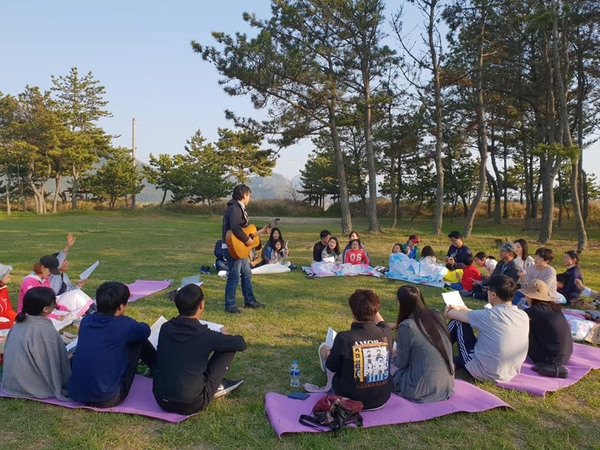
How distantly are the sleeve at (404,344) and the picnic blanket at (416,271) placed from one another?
17.8 ft

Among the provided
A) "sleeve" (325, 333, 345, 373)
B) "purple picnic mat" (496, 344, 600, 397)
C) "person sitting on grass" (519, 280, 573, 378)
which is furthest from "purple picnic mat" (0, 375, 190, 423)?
"person sitting on grass" (519, 280, 573, 378)

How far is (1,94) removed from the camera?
3722cm

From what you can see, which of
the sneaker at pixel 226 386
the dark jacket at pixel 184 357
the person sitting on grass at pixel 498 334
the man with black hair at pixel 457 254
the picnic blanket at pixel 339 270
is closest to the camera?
the dark jacket at pixel 184 357

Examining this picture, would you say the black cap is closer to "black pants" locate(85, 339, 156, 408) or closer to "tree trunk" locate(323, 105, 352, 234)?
"black pants" locate(85, 339, 156, 408)

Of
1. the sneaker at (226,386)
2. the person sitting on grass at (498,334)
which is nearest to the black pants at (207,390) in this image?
the sneaker at (226,386)

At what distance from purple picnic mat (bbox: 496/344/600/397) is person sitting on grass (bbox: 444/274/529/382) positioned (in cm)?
9

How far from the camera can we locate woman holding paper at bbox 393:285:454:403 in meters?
3.47

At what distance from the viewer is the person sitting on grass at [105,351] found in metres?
3.33

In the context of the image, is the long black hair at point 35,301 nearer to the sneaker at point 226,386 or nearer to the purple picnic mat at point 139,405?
the purple picnic mat at point 139,405

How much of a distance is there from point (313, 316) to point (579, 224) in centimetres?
1180

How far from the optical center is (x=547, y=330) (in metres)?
4.27

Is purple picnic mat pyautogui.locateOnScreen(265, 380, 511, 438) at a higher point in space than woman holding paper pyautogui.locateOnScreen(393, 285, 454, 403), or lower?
lower

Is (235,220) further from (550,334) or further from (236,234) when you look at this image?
(550,334)

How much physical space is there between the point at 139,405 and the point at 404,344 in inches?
86.4
